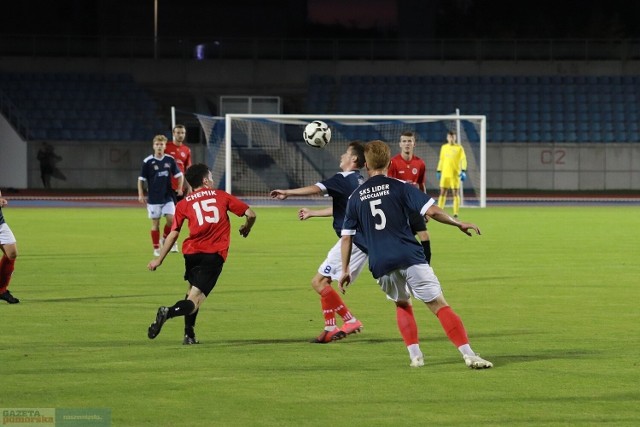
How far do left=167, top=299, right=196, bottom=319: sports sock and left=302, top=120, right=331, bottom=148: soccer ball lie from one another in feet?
16.7

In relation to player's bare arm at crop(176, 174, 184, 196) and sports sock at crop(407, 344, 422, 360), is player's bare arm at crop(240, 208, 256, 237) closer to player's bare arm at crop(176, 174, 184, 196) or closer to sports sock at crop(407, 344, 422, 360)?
sports sock at crop(407, 344, 422, 360)

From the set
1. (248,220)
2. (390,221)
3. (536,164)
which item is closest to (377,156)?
(390,221)

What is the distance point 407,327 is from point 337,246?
1.67 m

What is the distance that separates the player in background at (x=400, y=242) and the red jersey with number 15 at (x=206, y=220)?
1615mm

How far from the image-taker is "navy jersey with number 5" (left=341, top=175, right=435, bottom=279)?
338 inches

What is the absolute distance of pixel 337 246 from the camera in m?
10.3

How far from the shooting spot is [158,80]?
48.8m

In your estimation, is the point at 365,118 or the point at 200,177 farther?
the point at 365,118

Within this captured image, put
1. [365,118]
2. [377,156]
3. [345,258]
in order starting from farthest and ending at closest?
[365,118] < [345,258] < [377,156]

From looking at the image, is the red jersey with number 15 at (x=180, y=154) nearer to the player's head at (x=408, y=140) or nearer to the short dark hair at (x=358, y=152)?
the player's head at (x=408, y=140)

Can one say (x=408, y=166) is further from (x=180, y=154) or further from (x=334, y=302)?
(x=334, y=302)


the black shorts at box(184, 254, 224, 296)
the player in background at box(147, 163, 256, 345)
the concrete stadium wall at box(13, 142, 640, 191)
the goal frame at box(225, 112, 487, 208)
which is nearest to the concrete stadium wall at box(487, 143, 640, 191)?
the concrete stadium wall at box(13, 142, 640, 191)

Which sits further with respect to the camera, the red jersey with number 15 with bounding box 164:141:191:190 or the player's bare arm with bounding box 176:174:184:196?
the red jersey with number 15 with bounding box 164:141:191:190

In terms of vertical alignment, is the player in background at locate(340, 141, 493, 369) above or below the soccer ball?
below
